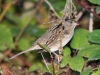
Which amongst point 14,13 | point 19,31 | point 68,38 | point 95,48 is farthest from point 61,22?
point 14,13

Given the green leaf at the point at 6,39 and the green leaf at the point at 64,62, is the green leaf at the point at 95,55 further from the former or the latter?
the green leaf at the point at 6,39

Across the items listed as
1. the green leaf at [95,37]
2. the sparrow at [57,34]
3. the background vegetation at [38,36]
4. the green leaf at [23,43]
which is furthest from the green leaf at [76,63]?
the green leaf at [23,43]

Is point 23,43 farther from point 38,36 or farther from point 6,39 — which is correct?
point 6,39

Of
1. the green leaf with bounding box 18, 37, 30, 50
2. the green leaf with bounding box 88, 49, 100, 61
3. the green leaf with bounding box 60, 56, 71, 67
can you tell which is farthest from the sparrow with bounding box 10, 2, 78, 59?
the green leaf with bounding box 18, 37, 30, 50

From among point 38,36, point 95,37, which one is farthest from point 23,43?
point 95,37

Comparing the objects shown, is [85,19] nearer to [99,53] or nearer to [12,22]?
[12,22]
